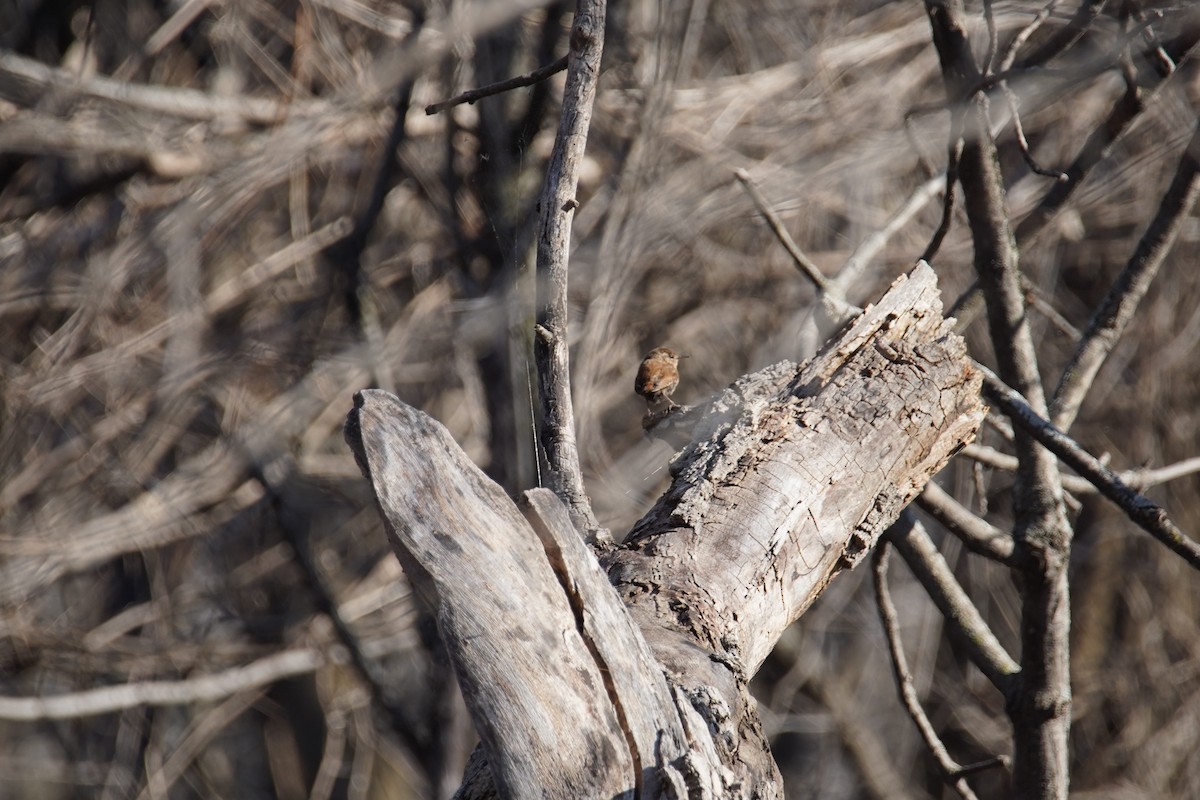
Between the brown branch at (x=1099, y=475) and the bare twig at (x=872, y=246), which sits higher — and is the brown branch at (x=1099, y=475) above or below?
below

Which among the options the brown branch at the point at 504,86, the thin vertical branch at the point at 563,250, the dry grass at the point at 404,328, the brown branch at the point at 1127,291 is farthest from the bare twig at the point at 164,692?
the brown branch at the point at 504,86

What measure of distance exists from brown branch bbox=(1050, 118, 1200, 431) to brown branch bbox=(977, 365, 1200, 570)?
1.33ft

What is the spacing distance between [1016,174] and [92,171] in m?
3.90

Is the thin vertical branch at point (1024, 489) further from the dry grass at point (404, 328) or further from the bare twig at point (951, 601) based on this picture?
the dry grass at point (404, 328)

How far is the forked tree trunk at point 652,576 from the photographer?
1.09m

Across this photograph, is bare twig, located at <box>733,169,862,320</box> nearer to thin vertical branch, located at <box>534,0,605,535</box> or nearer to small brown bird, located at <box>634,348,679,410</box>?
small brown bird, located at <box>634,348,679,410</box>

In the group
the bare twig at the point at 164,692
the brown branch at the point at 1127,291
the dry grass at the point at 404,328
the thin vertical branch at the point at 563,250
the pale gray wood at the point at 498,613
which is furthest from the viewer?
the bare twig at the point at 164,692

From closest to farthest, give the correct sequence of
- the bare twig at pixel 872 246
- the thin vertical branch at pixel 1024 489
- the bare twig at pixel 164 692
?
the thin vertical branch at pixel 1024 489, the bare twig at pixel 872 246, the bare twig at pixel 164 692

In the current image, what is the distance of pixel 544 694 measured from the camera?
1.10 meters

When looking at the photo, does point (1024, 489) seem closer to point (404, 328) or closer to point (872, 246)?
point (872, 246)

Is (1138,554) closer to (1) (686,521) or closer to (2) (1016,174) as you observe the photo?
(2) (1016,174)

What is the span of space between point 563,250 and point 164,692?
4170mm

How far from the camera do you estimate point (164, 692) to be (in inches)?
190

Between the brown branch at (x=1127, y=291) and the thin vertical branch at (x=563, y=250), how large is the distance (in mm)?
1141
